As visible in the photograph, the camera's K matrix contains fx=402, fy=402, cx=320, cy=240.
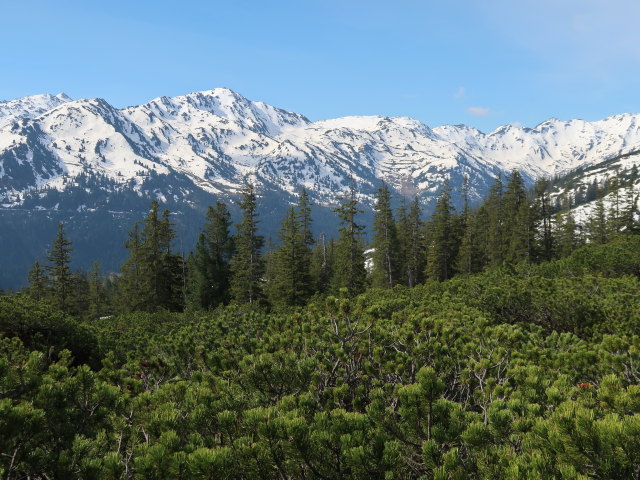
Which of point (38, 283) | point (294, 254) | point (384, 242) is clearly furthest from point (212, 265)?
point (38, 283)

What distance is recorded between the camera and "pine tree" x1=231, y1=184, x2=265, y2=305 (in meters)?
36.4

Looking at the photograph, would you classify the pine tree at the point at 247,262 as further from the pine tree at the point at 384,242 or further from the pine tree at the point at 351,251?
the pine tree at the point at 384,242

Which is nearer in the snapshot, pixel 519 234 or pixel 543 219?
pixel 519 234

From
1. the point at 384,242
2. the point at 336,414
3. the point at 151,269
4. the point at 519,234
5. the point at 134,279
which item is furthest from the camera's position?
the point at 384,242

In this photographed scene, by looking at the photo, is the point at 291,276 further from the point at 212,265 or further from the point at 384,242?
the point at 384,242

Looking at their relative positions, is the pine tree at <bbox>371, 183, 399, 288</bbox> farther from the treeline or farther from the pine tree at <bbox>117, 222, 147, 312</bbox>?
the pine tree at <bbox>117, 222, 147, 312</bbox>

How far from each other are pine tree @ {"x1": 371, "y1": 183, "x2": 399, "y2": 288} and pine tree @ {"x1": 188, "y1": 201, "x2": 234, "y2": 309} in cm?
1644

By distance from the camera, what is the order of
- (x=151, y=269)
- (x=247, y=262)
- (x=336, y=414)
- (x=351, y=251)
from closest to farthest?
(x=336, y=414), (x=247, y=262), (x=351, y=251), (x=151, y=269)

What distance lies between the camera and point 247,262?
37219mm

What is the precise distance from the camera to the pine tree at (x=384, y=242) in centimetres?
4500

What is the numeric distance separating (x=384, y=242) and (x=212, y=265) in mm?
18832

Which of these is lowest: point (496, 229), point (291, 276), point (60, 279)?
point (291, 276)

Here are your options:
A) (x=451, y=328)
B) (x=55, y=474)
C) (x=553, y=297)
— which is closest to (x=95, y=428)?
(x=55, y=474)

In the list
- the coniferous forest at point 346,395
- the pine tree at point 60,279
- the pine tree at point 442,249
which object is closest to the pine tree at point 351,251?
the pine tree at point 442,249
